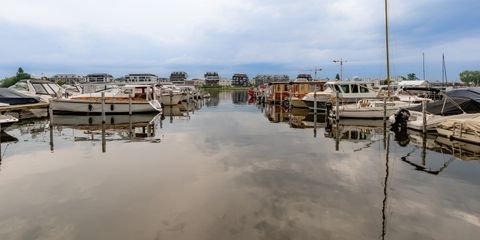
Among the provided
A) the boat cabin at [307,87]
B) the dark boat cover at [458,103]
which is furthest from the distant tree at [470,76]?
the dark boat cover at [458,103]

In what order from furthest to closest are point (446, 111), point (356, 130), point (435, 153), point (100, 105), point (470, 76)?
point (470, 76) → point (100, 105) → point (356, 130) → point (446, 111) → point (435, 153)

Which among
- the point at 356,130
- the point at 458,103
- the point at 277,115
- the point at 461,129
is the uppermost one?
the point at 458,103

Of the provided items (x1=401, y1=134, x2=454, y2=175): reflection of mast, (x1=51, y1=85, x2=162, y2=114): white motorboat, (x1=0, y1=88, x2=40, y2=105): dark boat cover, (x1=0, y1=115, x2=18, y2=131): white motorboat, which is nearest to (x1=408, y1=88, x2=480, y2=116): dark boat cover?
(x1=401, y1=134, x2=454, y2=175): reflection of mast

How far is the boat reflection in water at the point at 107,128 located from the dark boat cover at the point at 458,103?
14483 mm

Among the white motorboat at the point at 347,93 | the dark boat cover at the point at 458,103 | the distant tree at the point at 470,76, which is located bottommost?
the dark boat cover at the point at 458,103

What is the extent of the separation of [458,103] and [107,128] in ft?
63.2

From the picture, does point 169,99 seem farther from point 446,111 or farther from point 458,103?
point 458,103

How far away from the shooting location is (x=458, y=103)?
60.8ft

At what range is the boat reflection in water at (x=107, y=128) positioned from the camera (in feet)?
59.0

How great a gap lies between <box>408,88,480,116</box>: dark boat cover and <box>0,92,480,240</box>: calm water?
2447 millimetres

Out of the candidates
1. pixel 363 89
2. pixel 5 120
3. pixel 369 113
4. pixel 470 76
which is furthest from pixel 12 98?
pixel 470 76

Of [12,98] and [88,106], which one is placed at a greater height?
[12,98]

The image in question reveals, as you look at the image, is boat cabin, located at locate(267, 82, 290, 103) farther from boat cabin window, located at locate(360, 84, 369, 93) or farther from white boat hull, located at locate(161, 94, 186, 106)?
boat cabin window, located at locate(360, 84, 369, 93)

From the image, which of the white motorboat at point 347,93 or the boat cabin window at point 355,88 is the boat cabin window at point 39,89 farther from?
the boat cabin window at point 355,88
